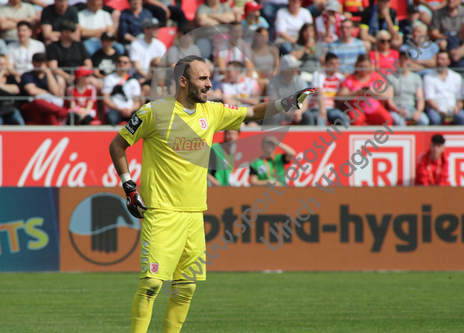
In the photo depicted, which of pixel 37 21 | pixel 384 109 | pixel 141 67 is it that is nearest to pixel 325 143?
pixel 384 109

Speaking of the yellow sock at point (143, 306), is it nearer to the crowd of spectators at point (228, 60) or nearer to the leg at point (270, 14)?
the crowd of spectators at point (228, 60)

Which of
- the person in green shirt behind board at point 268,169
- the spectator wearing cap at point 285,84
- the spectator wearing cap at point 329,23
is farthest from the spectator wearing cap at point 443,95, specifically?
the person in green shirt behind board at point 268,169

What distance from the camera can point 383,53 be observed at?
13438 mm

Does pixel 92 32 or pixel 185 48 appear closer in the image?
pixel 185 48

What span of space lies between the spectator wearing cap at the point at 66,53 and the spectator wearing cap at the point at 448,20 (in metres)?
8.13

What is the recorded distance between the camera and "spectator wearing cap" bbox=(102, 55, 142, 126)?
12258 millimetres

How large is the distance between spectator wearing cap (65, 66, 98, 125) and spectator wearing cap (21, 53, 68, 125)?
0.22 meters

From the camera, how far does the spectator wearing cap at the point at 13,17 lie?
13195 millimetres

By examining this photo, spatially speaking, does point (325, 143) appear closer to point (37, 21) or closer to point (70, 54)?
point (70, 54)

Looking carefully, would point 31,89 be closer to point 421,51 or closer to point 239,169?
point 239,169

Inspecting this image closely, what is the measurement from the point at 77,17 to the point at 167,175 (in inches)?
384

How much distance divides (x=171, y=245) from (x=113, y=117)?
8.16 m

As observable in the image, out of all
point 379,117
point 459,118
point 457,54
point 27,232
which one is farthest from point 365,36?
point 27,232

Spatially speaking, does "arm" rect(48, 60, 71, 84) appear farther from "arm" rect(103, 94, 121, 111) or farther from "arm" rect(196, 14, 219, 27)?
"arm" rect(196, 14, 219, 27)
